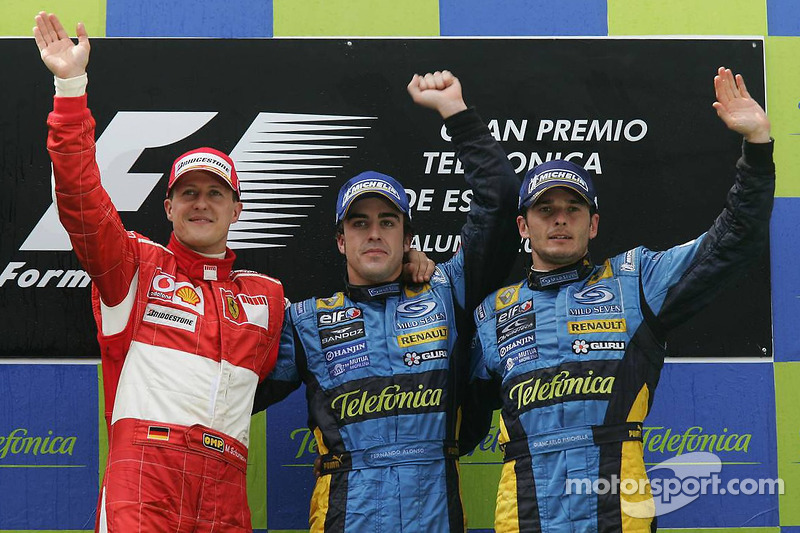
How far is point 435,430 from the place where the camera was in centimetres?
299

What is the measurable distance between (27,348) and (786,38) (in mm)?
3383

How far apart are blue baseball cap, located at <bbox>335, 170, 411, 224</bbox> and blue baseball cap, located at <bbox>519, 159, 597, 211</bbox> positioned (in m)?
0.43

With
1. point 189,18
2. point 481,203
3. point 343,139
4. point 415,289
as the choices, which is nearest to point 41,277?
point 189,18

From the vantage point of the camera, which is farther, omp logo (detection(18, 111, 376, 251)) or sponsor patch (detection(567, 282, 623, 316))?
omp logo (detection(18, 111, 376, 251))

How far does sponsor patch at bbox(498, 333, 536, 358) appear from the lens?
2.94 m

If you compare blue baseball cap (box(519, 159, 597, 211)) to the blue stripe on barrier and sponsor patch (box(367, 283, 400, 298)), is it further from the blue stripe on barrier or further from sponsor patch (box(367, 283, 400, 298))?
the blue stripe on barrier

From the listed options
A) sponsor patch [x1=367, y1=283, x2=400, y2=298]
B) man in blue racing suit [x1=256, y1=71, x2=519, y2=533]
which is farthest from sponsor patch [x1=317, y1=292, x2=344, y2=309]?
sponsor patch [x1=367, y1=283, x2=400, y2=298]

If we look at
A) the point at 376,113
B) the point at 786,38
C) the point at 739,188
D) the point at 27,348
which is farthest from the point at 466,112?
the point at 27,348

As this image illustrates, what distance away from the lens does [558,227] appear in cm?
303

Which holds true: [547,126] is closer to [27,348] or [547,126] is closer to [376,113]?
[376,113]

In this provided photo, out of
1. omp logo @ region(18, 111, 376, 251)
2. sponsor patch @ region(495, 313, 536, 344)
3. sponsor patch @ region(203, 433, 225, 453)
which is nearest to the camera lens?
sponsor patch @ region(203, 433, 225, 453)

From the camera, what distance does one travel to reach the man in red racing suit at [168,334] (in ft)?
8.95

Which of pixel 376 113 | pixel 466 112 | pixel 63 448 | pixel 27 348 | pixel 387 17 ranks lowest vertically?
pixel 63 448

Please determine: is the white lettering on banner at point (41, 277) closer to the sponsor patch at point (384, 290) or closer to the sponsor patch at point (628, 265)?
the sponsor patch at point (384, 290)
